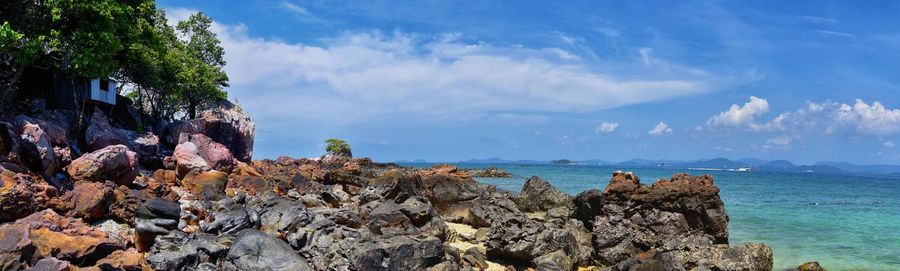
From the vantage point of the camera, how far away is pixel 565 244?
1620 centimetres

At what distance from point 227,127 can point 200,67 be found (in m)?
5.16

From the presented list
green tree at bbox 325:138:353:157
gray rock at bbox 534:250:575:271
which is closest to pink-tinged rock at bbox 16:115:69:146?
gray rock at bbox 534:250:575:271

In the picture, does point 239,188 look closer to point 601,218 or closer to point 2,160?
point 2,160

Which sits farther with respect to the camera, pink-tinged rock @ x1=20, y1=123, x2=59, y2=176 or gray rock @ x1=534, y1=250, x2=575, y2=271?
pink-tinged rock @ x1=20, y1=123, x2=59, y2=176

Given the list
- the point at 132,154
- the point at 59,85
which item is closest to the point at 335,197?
the point at 132,154

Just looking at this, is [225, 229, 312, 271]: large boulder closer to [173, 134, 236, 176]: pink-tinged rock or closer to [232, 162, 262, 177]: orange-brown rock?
[173, 134, 236, 176]: pink-tinged rock

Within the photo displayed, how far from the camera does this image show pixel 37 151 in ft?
58.3

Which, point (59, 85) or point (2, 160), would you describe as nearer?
point (2, 160)

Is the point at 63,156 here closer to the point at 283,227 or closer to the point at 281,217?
the point at 281,217

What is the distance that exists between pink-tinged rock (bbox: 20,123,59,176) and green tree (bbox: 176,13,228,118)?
1882 cm

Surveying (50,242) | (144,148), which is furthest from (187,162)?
(50,242)

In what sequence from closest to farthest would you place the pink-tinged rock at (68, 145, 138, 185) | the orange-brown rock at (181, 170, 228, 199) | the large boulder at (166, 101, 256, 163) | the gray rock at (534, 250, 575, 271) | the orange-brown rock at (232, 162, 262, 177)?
the gray rock at (534, 250, 575, 271) → the pink-tinged rock at (68, 145, 138, 185) → the orange-brown rock at (181, 170, 228, 199) → the orange-brown rock at (232, 162, 262, 177) → the large boulder at (166, 101, 256, 163)

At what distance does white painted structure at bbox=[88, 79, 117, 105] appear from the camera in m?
28.4

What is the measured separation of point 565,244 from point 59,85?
24487 millimetres
